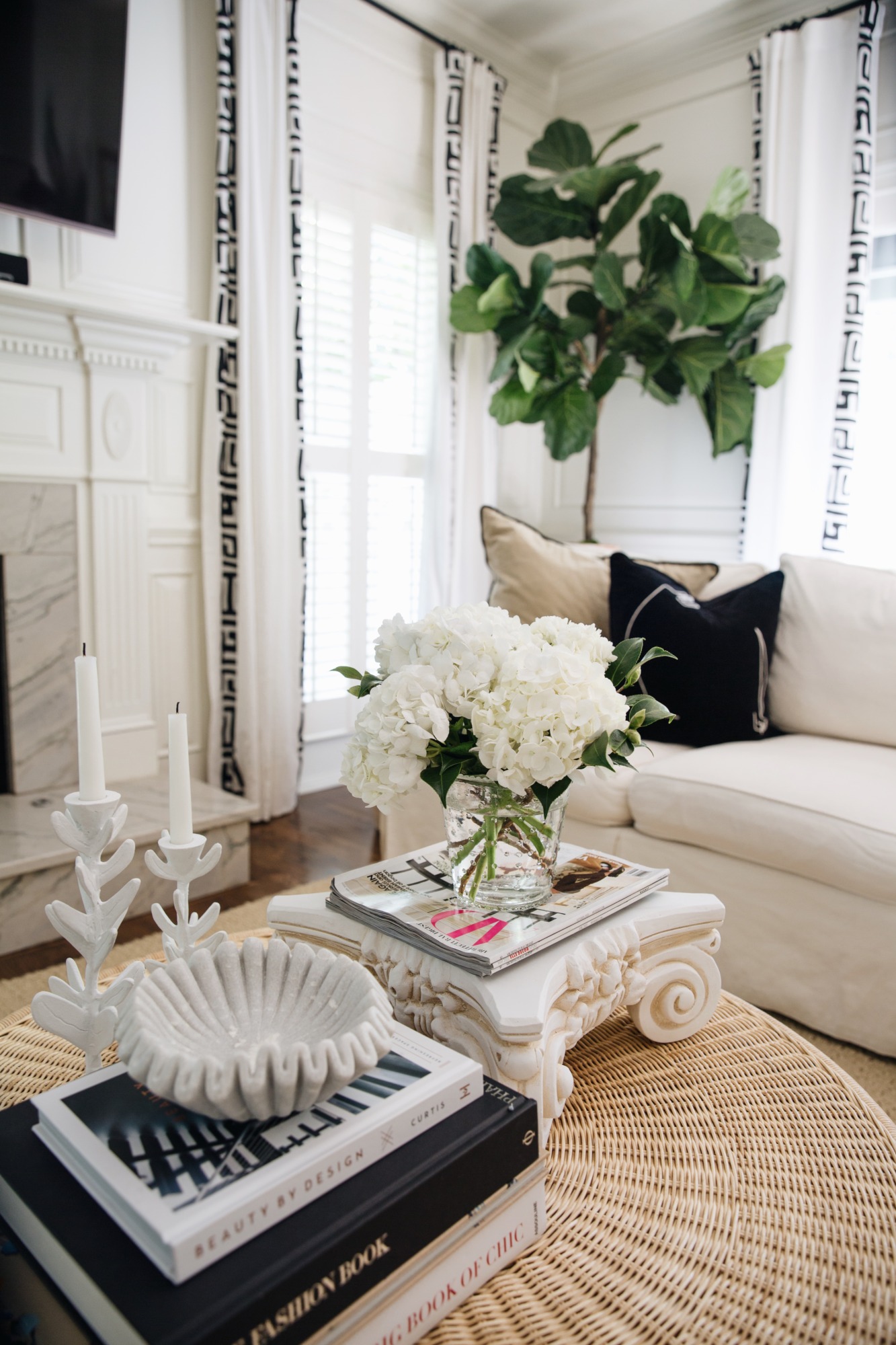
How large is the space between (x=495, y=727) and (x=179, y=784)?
29 centimetres

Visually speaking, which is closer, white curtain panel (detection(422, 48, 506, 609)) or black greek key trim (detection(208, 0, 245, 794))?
black greek key trim (detection(208, 0, 245, 794))

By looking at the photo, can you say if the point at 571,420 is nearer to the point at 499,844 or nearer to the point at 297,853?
the point at 297,853

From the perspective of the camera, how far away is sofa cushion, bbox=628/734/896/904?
1.51 metres

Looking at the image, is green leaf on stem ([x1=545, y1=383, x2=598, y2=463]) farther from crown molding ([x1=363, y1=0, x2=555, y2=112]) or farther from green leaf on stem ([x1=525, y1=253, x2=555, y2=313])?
crown molding ([x1=363, y1=0, x2=555, y2=112])

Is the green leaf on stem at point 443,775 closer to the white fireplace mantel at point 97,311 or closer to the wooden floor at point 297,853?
the wooden floor at point 297,853

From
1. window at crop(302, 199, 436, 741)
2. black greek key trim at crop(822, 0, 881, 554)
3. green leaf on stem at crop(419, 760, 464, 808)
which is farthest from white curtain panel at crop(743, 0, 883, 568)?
green leaf on stem at crop(419, 760, 464, 808)

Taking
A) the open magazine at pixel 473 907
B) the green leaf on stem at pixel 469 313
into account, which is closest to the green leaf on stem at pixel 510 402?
the green leaf on stem at pixel 469 313

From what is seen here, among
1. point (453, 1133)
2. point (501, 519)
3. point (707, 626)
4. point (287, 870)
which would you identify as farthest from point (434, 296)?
point (453, 1133)

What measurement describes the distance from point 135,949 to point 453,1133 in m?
1.46

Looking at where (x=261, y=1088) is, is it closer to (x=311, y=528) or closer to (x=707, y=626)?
(x=707, y=626)

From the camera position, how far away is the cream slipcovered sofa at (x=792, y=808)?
1.53 m

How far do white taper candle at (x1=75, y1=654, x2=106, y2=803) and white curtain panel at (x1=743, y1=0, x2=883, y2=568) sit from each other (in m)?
2.80

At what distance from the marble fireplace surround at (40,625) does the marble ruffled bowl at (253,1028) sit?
1.76 metres

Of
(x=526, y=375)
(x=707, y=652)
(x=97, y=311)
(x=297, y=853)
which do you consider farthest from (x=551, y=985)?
(x=526, y=375)
